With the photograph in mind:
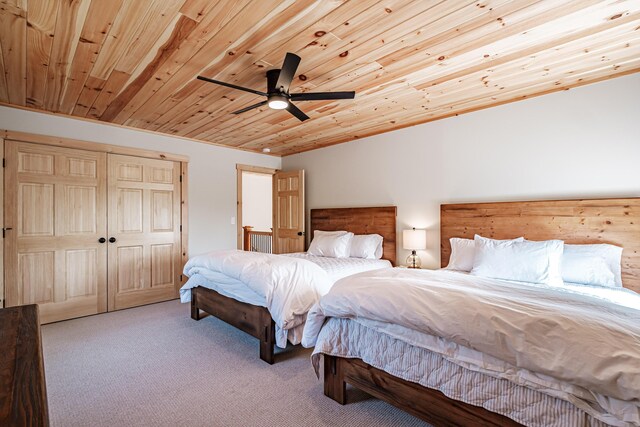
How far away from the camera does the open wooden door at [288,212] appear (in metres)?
5.37

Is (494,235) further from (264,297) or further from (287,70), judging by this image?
(287,70)

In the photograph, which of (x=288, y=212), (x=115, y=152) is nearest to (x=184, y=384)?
(x=115, y=152)

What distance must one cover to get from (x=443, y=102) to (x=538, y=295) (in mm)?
2295

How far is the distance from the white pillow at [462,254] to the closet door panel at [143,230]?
386cm

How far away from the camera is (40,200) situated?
11.7 ft

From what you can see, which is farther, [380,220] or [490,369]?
[380,220]

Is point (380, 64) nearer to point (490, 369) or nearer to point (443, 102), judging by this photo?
point (443, 102)

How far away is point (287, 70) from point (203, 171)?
10.5 ft

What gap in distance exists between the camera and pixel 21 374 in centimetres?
96

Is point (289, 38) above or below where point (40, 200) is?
above

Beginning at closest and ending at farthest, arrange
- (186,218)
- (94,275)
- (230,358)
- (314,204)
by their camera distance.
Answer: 1. (230,358)
2. (94,275)
3. (186,218)
4. (314,204)

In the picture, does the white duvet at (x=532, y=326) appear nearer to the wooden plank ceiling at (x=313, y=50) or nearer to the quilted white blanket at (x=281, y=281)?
the quilted white blanket at (x=281, y=281)

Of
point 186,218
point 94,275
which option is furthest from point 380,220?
point 94,275

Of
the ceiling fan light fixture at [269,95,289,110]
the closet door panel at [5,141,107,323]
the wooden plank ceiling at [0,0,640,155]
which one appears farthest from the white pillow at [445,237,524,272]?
the closet door panel at [5,141,107,323]
